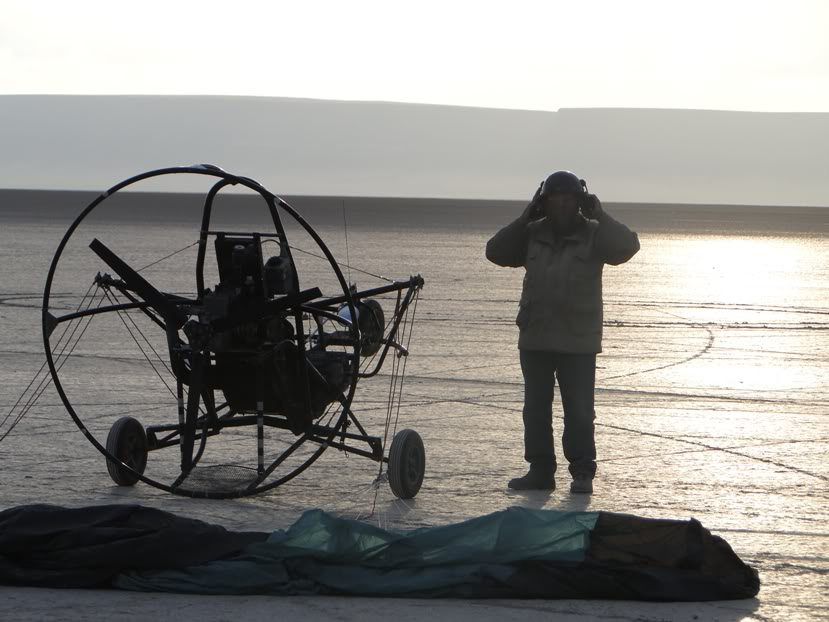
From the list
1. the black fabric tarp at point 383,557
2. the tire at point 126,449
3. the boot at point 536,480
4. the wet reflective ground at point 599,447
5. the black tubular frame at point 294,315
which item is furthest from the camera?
the boot at point 536,480

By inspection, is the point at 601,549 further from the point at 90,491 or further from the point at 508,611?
the point at 90,491

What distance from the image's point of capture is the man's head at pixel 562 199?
8.20 metres

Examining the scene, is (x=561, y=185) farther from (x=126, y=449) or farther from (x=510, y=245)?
(x=126, y=449)

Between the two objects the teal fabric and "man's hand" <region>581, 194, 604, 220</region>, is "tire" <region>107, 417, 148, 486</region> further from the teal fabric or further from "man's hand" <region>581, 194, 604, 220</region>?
"man's hand" <region>581, 194, 604, 220</region>

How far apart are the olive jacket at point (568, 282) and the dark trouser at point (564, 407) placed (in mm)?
132

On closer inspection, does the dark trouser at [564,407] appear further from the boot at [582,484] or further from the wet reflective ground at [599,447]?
the wet reflective ground at [599,447]

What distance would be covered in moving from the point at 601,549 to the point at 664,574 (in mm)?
303

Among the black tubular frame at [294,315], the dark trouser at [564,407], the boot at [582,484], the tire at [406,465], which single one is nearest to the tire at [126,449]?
the black tubular frame at [294,315]

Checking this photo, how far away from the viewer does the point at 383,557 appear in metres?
5.97

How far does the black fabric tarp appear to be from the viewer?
5746 mm

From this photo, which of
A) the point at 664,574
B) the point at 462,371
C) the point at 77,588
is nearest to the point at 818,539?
the point at 664,574

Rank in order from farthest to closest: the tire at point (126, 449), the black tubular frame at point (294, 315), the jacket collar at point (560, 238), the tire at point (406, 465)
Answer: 1. the jacket collar at point (560, 238)
2. the tire at point (126, 449)
3. the tire at point (406, 465)
4. the black tubular frame at point (294, 315)

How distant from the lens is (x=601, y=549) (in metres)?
5.95

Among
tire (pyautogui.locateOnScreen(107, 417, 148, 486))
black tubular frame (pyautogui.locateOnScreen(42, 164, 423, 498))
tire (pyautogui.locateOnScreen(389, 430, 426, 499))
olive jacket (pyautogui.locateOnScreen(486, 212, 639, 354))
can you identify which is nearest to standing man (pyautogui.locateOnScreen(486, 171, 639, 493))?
olive jacket (pyautogui.locateOnScreen(486, 212, 639, 354))
